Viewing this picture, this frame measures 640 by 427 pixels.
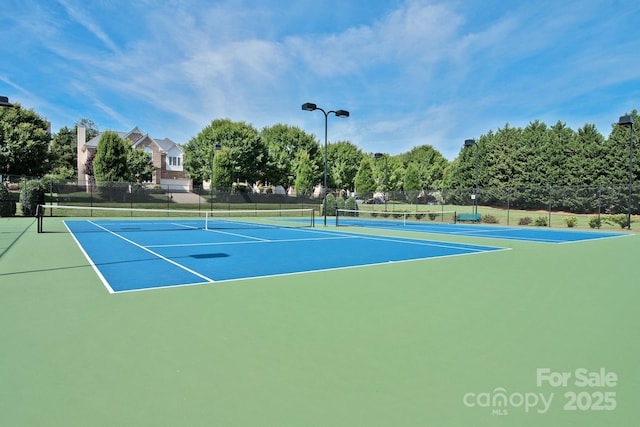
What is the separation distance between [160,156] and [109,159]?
1848cm

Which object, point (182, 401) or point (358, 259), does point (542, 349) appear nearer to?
point (182, 401)

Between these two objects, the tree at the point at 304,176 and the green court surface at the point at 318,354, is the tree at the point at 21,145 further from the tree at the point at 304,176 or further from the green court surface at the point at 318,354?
the green court surface at the point at 318,354

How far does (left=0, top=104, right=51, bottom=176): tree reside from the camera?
37344mm

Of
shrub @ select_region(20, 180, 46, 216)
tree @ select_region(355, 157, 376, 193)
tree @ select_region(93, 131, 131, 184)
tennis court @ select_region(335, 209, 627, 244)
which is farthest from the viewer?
tree @ select_region(355, 157, 376, 193)

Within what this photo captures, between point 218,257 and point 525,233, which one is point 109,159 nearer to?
point 218,257

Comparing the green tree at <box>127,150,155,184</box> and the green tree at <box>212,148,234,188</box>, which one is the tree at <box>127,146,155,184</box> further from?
the green tree at <box>212,148,234,188</box>

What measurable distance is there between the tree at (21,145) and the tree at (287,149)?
25.3m

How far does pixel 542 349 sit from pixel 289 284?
12.0 ft

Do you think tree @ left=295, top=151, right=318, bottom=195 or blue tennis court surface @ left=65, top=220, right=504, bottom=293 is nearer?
blue tennis court surface @ left=65, top=220, right=504, bottom=293

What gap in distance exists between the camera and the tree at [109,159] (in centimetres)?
3678

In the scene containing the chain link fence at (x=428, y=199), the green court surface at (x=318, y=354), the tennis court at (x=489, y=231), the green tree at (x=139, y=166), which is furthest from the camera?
the green tree at (x=139, y=166)

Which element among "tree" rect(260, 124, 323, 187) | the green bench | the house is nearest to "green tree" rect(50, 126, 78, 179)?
the house

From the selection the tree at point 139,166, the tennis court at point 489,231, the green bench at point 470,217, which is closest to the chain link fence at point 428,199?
the green bench at point 470,217

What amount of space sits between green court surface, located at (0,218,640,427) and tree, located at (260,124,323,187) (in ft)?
164
